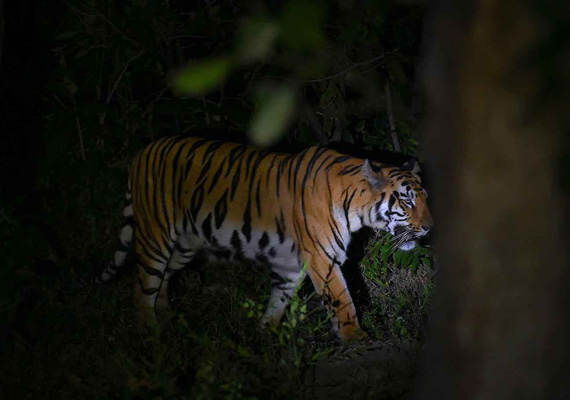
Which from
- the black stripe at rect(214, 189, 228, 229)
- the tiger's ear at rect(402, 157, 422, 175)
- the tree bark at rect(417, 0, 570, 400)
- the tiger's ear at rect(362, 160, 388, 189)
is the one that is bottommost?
the black stripe at rect(214, 189, 228, 229)

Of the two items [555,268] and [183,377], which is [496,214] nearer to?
[555,268]

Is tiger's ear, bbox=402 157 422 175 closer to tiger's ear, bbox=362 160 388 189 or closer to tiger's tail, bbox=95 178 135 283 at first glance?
tiger's ear, bbox=362 160 388 189

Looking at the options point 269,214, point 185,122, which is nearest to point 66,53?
point 185,122

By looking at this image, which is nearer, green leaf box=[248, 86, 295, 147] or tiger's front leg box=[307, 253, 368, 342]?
green leaf box=[248, 86, 295, 147]

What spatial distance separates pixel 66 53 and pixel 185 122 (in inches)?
44.8

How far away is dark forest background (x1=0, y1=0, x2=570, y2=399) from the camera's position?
5.75ft

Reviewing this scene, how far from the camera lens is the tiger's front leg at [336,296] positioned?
507 centimetres

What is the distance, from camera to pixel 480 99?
181 centimetres

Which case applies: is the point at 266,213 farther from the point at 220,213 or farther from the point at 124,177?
the point at 124,177

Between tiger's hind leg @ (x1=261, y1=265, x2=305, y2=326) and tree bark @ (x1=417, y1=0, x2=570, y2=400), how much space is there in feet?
10.8

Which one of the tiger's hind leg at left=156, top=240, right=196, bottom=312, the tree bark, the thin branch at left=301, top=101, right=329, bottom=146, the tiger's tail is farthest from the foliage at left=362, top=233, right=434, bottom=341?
the tree bark

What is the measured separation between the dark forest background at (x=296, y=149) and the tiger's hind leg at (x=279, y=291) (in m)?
0.16

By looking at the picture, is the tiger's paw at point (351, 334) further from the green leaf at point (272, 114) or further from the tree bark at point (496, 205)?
the green leaf at point (272, 114)

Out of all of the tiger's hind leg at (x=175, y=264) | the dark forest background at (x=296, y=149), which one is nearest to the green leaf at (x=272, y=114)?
the dark forest background at (x=296, y=149)
